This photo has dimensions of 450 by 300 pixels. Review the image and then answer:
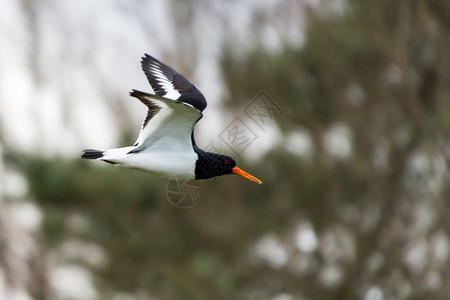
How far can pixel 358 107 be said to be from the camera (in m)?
14.3

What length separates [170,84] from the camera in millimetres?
5281

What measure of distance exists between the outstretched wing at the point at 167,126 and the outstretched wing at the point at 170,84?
0.22 meters

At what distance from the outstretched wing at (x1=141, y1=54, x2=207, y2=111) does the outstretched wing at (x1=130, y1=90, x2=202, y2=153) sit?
0.73 feet

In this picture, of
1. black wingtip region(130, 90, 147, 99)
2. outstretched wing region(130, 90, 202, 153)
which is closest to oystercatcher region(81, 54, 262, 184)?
outstretched wing region(130, 90, 202, 153)

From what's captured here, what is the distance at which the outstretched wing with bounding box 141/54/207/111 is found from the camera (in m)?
4.97

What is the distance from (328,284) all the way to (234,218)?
238cm

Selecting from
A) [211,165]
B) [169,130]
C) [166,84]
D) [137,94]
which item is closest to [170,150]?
[169,130]

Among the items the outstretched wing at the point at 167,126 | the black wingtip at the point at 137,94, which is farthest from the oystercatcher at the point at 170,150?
the black wingtip at the point at 137,94

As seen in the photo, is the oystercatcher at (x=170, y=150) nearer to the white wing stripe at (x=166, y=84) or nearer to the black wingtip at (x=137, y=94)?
the white wing stripe at (x=166, y=84)

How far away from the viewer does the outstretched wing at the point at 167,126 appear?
14.9 feet

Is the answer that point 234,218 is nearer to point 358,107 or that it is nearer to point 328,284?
point 328,284

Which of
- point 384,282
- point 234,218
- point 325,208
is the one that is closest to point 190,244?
point 234,218

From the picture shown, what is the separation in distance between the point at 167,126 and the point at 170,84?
0.64 meters

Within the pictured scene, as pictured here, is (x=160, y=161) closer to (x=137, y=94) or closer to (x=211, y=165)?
(x=211, y=165)
